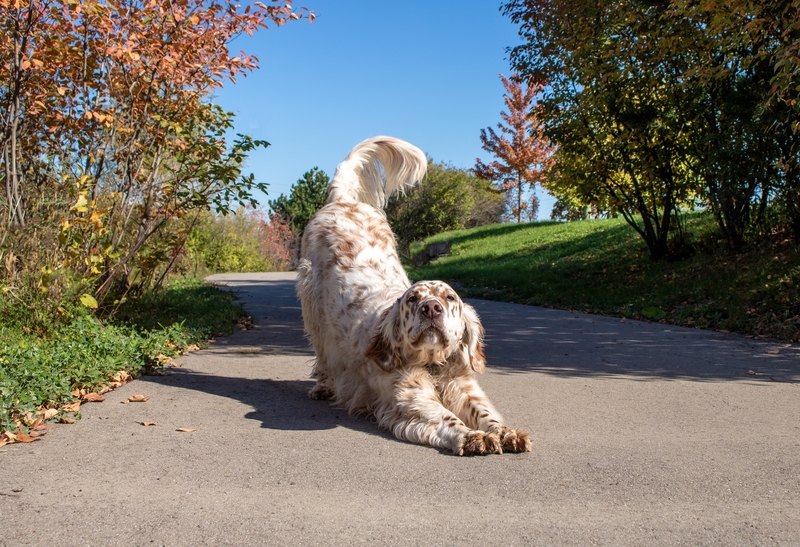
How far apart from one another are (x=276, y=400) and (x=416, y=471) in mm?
2139

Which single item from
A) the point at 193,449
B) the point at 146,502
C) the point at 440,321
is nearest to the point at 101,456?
the point at 193,449

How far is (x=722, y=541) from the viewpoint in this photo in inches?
114

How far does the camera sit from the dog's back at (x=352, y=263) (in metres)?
5.54

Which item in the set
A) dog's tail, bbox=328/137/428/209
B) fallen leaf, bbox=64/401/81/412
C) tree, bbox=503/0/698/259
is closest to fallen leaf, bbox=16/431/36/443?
fallen leaf, bbox=64/401/81/412

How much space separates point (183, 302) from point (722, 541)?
355 inches

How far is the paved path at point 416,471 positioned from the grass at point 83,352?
0.23 meters

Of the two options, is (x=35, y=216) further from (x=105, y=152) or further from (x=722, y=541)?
(x=722, y=541)

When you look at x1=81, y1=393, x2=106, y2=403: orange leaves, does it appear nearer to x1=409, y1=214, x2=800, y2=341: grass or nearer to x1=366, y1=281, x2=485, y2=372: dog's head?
x1=366, y1=281, x2=485, y2=372: dog's head

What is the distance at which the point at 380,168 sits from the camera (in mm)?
7398

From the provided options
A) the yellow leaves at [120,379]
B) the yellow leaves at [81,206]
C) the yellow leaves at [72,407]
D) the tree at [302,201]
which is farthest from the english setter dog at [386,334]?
the tree at [302,201]

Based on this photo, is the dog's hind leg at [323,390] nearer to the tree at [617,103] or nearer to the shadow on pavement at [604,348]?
the shadow on pavement at [604,348]

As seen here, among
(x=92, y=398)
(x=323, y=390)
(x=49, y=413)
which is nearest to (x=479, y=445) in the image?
(x=323, y=390)

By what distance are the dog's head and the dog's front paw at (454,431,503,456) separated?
726 mm

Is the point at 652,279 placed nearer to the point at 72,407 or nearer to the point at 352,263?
the point at 352,263
